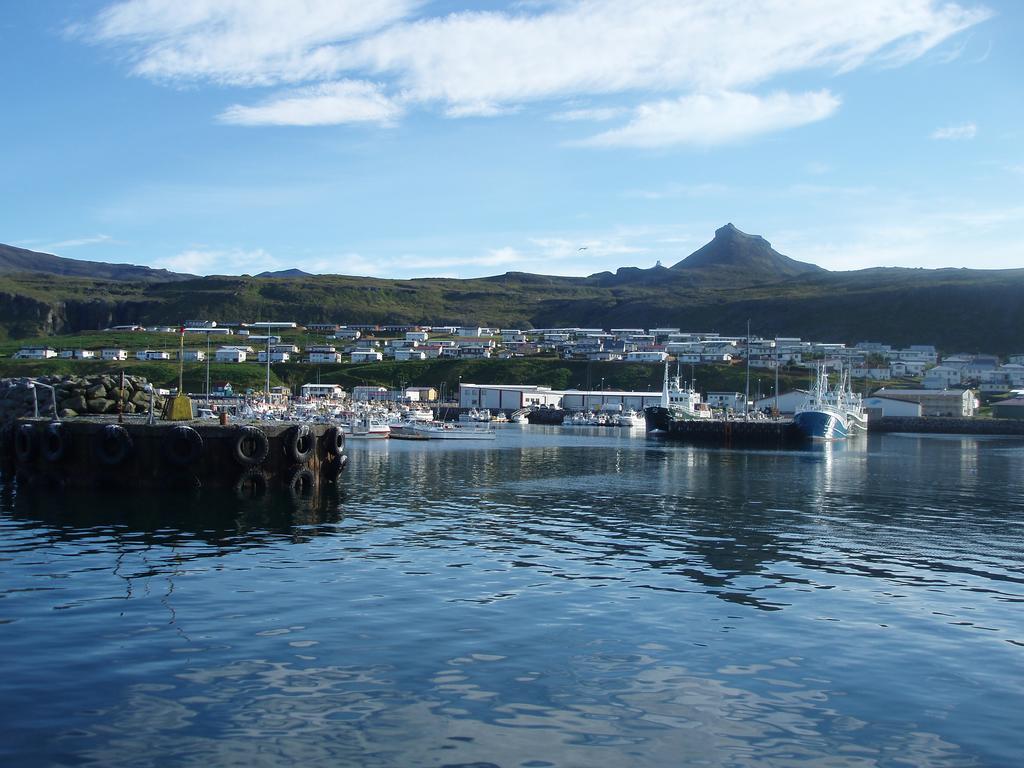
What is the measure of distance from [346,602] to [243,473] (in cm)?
2420

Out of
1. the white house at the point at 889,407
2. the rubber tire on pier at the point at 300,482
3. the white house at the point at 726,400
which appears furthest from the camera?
the white house at the point at 726,400

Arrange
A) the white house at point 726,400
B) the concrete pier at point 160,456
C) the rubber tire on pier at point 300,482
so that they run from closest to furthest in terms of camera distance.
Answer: the concrete pier at point 160,456 < the rubber tire on pier at point 300,482 < the white house at point 726,400

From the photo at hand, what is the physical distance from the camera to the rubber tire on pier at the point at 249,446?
43562 millimetres

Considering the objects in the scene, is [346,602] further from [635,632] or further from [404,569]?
[635,632]

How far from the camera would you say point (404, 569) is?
25.6 meters

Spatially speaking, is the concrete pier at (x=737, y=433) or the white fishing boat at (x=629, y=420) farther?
the white fishing boat at (x=629, y=420)

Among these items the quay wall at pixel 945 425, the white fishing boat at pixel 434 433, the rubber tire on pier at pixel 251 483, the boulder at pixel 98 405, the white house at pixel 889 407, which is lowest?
the quay wall at pixel 945 425

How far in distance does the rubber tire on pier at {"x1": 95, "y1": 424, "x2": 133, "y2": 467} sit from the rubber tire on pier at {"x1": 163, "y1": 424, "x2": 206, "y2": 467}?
1.68m

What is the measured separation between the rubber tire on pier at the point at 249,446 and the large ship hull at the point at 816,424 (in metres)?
83.4

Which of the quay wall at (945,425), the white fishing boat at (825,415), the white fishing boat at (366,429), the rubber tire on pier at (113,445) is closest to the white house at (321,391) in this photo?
the white fishing boat at (366,429)

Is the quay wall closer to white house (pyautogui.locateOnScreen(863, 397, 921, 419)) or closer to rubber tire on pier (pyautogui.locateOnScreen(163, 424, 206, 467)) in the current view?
white house (pyautogui.locateOnScreen(863, 397, 921, 419))

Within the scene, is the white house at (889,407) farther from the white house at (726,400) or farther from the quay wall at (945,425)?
the white house at (726,400)

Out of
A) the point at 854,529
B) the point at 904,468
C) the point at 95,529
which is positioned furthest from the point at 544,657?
the point at 904,468

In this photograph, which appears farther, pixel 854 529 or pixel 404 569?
pixel 854 529
